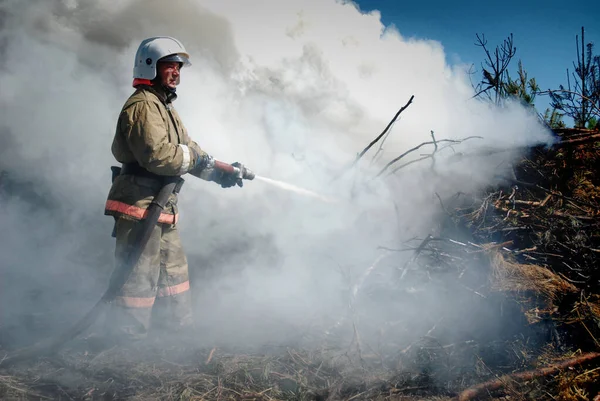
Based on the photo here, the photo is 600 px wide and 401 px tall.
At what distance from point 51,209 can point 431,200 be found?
5.32m

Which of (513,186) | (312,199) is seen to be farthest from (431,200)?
(312,199)

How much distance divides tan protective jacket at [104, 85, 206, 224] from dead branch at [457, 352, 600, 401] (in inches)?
102

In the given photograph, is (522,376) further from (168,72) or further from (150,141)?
(168,72)

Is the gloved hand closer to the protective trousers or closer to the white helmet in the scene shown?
the protective trousers

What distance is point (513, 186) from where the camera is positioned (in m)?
4.54

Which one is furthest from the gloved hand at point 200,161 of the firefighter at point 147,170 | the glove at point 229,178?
the glove at point 229,178

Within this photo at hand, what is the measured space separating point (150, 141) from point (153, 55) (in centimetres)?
83

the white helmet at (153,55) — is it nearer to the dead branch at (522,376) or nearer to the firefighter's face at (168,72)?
the firefighter's face at (168,72)

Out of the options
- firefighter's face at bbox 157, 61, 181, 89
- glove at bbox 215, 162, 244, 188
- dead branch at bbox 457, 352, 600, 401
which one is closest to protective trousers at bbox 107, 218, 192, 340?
glove at bbox 215, 162, 244, 188

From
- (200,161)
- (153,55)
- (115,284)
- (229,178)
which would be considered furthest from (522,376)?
(153,55)

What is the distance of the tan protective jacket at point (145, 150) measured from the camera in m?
2.75

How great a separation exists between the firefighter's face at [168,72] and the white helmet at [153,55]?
5cm

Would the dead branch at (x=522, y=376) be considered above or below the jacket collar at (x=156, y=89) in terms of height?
below

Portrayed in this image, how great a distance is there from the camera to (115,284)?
2.85 m
